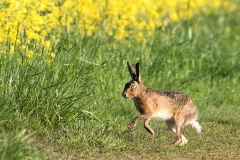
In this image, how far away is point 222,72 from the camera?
1080cm

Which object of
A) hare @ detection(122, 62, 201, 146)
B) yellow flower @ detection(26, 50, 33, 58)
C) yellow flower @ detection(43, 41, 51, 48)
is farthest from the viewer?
yellow flower @ detection(43, 41, 51, 48)

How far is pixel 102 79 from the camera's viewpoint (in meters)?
8.76

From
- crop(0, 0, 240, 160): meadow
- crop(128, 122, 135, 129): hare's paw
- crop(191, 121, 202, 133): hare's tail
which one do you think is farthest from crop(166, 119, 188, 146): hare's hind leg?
crop(128, 122, 135, 129): hare's paw

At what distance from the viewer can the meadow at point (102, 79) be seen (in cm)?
655

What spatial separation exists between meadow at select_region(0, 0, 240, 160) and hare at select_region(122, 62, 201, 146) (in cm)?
24

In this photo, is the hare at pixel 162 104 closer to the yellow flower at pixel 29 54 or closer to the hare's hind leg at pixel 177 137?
the hare's hind leg at pixel 177 137

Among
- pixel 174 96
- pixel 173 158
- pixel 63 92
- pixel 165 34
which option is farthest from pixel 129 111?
pixel 165 34

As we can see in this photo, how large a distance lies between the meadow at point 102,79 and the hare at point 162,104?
0.79 ft

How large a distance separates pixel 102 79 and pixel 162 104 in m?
1.52

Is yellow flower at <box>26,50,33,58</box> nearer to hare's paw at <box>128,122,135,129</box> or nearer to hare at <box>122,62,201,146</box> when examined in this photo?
hare at <box>122,62,201,146</box>

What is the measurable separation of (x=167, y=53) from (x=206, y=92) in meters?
0.87

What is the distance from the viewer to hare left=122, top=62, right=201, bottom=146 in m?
7.34

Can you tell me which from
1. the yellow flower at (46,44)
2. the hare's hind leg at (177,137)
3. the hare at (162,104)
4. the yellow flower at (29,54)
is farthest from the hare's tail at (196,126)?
the yellow flower at (29,54)

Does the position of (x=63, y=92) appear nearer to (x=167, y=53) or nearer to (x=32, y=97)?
(x=32, y=97)
